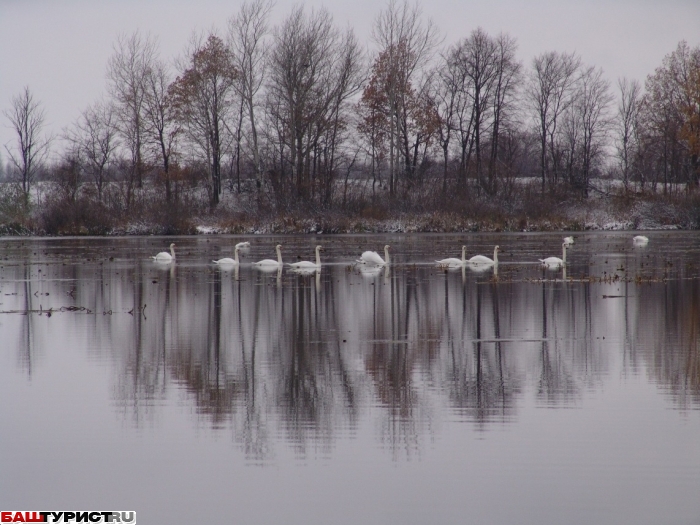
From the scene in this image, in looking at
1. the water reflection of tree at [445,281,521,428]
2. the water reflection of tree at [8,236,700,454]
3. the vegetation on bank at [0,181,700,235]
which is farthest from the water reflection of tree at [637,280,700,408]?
the vegetation on bank at [0,181,700,235]

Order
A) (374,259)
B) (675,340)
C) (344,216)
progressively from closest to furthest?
1. (675,340)
2. (374,259)
3. (344,216)

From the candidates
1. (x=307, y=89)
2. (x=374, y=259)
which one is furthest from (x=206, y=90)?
(x=374, y=259)

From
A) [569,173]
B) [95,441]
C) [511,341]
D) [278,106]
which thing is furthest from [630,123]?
[95,441]

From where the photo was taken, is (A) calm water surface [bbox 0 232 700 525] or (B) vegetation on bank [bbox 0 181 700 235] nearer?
(A) calm water surface [bbox 0 232 700 525]

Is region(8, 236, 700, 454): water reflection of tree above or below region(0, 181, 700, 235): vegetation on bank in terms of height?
below

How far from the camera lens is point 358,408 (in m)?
8.33

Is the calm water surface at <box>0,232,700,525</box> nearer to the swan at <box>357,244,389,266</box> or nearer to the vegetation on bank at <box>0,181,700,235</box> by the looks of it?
the swan at <box>357,244,389,266</box>

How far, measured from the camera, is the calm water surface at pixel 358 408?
6164 mm

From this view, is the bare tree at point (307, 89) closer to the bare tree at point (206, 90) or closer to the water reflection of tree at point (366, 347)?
the bare tree at point (206, 90)

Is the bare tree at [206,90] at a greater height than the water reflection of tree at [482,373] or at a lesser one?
greater

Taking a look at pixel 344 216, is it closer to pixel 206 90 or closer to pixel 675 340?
pixel 206 90

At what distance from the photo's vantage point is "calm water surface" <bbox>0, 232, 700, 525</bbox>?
6.16 meters

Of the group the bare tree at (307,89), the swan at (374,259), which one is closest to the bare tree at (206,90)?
the bare tree at (307,89)

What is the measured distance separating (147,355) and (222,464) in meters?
4.67
